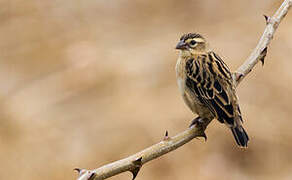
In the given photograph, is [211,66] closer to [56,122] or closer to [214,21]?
[56,122]

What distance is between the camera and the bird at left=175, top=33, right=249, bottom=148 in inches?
261

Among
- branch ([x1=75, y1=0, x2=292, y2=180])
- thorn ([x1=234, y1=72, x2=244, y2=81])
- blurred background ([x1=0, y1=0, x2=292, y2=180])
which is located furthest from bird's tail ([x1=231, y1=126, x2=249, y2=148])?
blurred background ([x1=0, y1=0, x2=292, y2=180])

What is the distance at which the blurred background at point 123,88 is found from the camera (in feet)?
43.9

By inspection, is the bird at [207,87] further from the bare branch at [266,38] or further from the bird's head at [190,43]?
the bare branch at [266,38]

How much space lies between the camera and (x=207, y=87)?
692 centimetres

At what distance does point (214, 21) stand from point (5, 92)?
607 cm

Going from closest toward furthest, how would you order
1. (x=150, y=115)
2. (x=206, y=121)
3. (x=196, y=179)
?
(x=206, y=121) → (x=196, y=179) → (x=150, y=115)

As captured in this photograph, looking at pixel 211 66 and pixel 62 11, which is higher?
pixel 62 11

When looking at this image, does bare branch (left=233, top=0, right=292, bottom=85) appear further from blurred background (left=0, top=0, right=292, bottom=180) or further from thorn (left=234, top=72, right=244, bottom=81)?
blurred background (left=0, top=0, right=292, bottom=180)

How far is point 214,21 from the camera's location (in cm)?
1767

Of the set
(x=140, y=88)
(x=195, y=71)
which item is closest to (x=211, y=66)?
(x=195, y=71)

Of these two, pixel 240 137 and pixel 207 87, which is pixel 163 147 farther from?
pixel 207 87

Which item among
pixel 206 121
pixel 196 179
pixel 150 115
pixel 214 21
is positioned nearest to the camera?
pixel 206 121

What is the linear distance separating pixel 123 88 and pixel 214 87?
794cm
